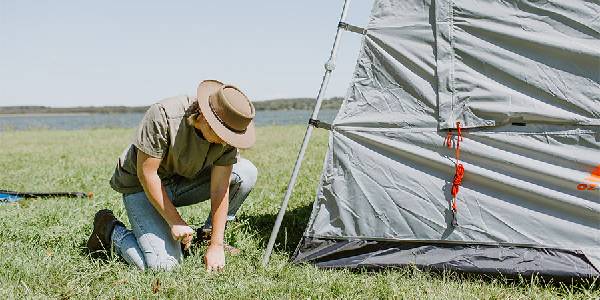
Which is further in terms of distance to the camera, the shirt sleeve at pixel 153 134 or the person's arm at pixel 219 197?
the person's arm at pixel 219 197

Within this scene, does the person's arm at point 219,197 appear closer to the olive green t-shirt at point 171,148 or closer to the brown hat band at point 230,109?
the olive green t-shirt at point 171,148

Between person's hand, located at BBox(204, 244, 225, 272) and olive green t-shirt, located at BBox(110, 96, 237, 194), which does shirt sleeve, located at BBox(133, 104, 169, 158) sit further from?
person's hand, located at BBox(204, 244, 225, 272)

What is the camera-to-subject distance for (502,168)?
3.82 metres

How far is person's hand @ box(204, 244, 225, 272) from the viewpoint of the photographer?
12.7 feet

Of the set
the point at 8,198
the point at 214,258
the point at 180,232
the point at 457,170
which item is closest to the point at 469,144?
the point at 457,170

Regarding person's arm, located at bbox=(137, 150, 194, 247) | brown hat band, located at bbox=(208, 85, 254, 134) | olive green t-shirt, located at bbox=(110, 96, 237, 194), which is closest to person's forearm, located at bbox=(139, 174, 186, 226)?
person's arm, located at bbox=(137, 150, 194, 247)

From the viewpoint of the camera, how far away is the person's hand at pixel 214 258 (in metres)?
3.88

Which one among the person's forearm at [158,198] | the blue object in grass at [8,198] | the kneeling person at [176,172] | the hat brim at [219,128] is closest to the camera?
the hat brim at [219,128]

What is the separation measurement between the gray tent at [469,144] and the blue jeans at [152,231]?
33.8 inches

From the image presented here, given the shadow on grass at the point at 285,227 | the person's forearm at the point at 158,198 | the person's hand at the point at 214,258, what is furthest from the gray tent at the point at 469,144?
the person's forearm at the point at 158,198

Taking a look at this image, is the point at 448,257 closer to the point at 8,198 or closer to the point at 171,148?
the point at 171,148

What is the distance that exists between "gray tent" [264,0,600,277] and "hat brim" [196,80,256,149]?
66cm

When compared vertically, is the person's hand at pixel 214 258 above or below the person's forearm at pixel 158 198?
below

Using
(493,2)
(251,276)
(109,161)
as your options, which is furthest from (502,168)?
(109,161)
